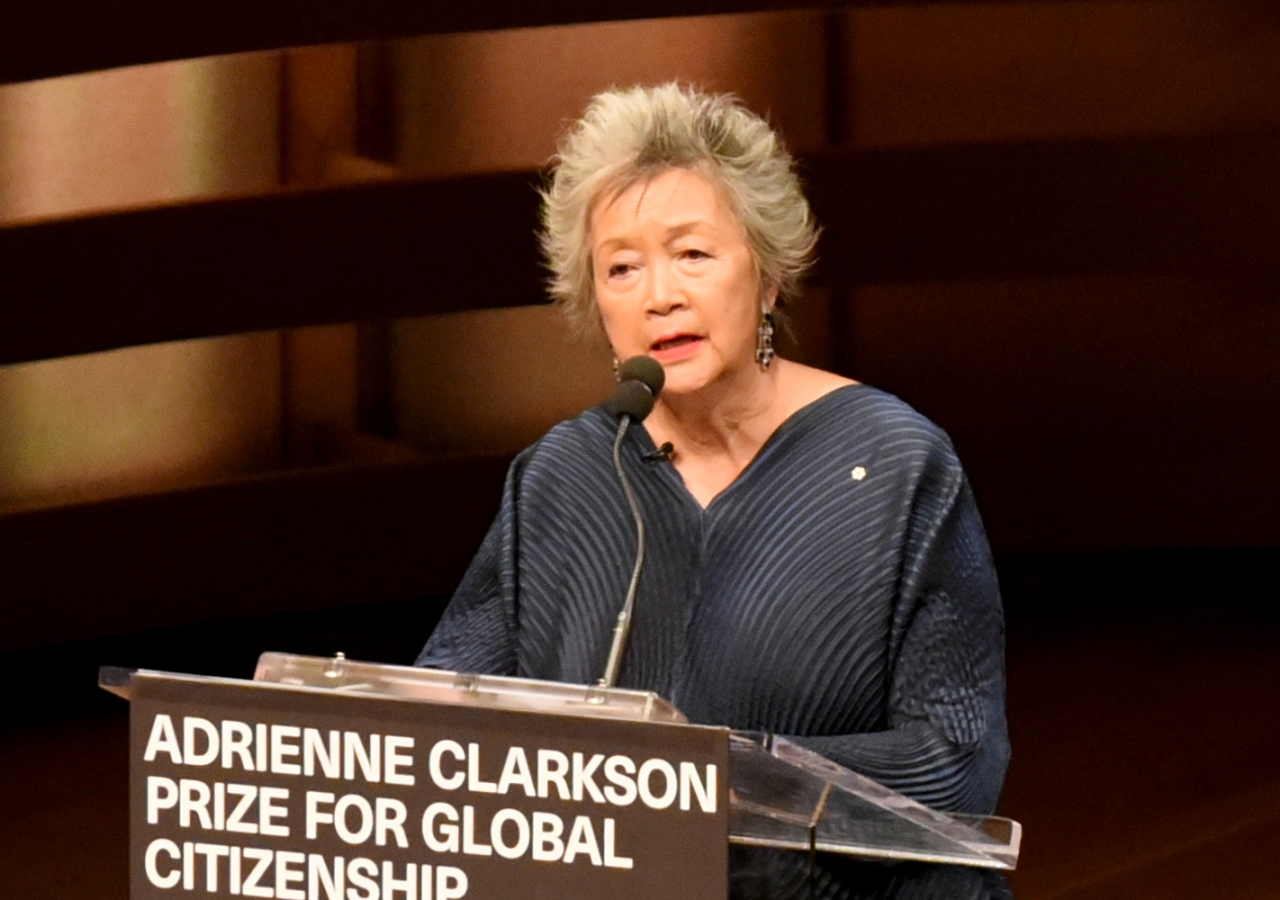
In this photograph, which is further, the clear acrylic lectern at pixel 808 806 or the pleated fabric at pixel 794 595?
the pleated fabric at pixel 794 595

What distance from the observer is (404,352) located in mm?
5625

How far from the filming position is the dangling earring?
2.16 m

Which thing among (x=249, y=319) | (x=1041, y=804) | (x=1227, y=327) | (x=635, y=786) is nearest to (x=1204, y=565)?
(x=1227, y=327)

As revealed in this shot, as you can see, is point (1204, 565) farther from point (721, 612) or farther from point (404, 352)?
point (721, 612)

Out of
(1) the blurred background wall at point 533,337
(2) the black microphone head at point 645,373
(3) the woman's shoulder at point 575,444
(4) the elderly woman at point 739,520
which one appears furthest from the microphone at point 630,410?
(1) the blurred background wall at point 533,337

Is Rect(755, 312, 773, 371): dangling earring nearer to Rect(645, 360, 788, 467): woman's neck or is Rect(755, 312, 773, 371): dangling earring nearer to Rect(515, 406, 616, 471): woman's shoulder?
Rect(645, 360, 788, 467): woman's neck

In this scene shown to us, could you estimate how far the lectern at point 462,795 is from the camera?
5.01 feet

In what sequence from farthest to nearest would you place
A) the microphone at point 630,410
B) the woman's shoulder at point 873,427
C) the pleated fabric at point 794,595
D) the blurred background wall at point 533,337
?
the blurred background wall at point 533,337
the woman's shoulder at point 873,427
the pleated fabric at point 794,595
the microphone at point 630,410

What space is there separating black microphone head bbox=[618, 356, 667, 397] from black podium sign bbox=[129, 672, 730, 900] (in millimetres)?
469

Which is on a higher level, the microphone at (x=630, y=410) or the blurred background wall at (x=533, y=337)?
the blurred background wall at (x=533, y=337)

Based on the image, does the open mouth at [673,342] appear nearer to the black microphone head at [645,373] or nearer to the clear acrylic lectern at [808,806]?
the black microphone head at [645,373]

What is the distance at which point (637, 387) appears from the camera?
191 cm

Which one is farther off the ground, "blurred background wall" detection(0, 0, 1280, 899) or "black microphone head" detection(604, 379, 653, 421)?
"blurred background wall" detection(0, 0, 1280, 899)

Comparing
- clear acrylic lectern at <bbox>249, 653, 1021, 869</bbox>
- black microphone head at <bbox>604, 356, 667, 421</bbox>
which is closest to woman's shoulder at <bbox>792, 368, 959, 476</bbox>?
black microphone head at <bbox>604, 356, 667, 421</bbox>
